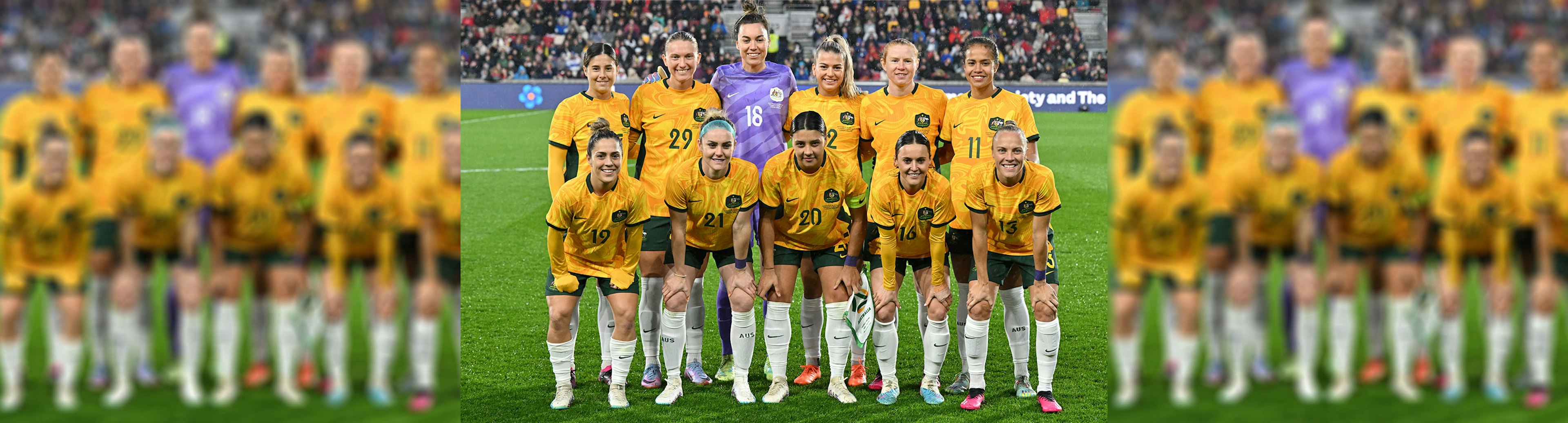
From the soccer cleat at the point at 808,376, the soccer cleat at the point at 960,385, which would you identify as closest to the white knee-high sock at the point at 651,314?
the soccer cleat at the point at 808,376

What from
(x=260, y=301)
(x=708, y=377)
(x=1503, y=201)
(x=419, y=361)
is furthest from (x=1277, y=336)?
(x=708, y=377)

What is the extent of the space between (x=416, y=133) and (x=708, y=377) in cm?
491

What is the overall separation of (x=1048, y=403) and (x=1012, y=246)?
0.89 meters

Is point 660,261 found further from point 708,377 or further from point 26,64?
point 26,64

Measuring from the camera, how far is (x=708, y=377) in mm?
7000

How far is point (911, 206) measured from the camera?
6.08 metres

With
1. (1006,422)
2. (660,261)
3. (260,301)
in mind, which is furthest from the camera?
(660,261)

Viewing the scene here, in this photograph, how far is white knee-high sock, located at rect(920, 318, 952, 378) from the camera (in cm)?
628

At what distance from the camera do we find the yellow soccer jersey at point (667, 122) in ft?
22.4

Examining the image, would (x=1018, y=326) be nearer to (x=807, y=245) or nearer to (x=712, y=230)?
(x=807, y=245)

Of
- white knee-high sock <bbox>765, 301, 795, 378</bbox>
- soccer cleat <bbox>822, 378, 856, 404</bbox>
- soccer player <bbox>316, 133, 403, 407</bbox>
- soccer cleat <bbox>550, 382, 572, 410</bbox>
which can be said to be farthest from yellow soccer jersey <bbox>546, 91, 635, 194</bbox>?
soccer player <bbox>316, 133, 403, 407</bbox>

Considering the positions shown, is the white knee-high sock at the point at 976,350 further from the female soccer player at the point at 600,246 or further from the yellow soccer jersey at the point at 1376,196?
the yellow soccer jersey at the point at 1376,196

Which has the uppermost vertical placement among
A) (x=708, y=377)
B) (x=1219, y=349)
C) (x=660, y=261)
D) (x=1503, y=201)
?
(x=1503, y=201)

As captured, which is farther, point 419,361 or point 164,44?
point 419,361
